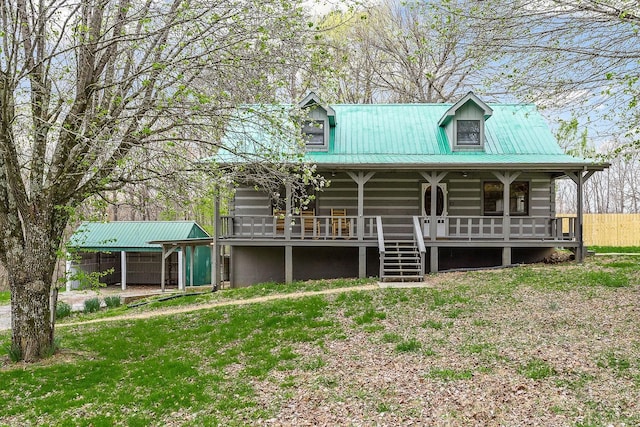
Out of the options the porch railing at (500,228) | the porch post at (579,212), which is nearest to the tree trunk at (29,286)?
the porch railing at (500,228)

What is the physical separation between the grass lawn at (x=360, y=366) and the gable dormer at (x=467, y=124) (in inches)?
306

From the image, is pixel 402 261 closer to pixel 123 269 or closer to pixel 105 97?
pixel 105 97

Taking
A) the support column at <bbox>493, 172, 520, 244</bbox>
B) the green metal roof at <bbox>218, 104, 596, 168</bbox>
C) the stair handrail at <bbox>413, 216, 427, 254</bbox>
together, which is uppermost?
the green metal roof at <bbox>218, 104, 596, 168</bbox>

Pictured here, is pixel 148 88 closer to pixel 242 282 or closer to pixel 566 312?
pixel 566 312

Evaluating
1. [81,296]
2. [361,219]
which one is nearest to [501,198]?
[361,219]

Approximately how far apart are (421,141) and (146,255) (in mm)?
16585

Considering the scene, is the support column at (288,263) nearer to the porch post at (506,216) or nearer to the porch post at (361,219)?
the porch post at (361,219)

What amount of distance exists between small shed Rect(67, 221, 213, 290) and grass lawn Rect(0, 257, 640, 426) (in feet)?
44.6

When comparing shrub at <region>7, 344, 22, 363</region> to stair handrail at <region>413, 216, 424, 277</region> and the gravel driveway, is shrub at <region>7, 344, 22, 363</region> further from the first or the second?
stair handrail at <region>413, 216, 424, 277</region>

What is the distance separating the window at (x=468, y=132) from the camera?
1773cm

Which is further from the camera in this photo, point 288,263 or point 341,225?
point 341,225

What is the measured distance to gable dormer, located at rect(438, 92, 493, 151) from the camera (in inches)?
686

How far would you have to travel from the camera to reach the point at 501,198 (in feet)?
58.5

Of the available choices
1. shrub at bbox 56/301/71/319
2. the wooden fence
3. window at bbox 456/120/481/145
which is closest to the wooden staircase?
window at bbox 456/120/481/145
